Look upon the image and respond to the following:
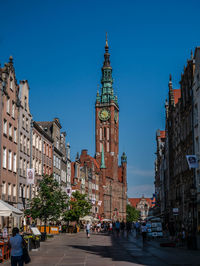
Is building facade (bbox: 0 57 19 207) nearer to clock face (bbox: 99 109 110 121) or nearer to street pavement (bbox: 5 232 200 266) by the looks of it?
street pavement (bbox: 5 232 200 266)

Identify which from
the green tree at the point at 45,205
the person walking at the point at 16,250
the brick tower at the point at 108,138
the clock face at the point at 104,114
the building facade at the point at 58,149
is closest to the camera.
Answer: the person walking at the point at 16,250

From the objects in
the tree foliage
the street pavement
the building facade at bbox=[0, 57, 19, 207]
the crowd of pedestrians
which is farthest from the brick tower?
the street pavement

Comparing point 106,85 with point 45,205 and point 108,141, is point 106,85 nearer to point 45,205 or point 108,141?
point 108,141

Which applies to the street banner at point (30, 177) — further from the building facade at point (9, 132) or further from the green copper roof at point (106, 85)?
the green copper roof at point (106, 85)

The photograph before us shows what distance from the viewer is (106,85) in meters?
162

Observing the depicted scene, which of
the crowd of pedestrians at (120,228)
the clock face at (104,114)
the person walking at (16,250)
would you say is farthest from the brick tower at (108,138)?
the person walking at (16,250)

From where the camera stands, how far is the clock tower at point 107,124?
153 metres

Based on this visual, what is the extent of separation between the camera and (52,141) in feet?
229

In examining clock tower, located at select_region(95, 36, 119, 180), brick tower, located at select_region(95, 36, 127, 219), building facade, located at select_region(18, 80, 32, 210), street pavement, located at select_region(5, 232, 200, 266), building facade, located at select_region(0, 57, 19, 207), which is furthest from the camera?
clock tower, located at select_region(95, 36, 119, 180)

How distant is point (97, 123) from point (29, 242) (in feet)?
425

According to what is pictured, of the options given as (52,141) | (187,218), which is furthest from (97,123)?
(187,218)

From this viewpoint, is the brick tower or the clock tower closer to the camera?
the brick tower

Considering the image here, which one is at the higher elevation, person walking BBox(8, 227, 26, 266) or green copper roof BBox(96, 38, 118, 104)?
green copper roof BBox(96, 38, 118, 104)

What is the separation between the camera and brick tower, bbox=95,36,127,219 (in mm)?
150250
